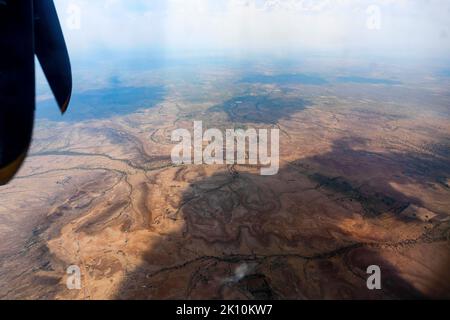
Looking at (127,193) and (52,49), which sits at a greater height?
(52,49)

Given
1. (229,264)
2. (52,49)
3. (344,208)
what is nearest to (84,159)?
(229,264)

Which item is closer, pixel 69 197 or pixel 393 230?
pixel 393 230

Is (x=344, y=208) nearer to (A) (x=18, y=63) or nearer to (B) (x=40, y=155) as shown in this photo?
(A) (x=18, y=63)

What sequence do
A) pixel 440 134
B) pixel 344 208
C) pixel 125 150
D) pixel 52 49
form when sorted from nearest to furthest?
pixel 52 49 < pixel 344 208 < pixel 125 150 < pixel 440 134

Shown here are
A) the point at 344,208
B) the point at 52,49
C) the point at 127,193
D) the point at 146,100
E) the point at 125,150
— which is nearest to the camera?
the point at 52,49

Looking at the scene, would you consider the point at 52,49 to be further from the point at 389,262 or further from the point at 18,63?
the point at 389,262

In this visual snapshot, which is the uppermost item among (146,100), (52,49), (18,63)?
(52,49)

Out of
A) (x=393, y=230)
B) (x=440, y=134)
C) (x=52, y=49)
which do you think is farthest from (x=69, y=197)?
(x=440, y=134)
